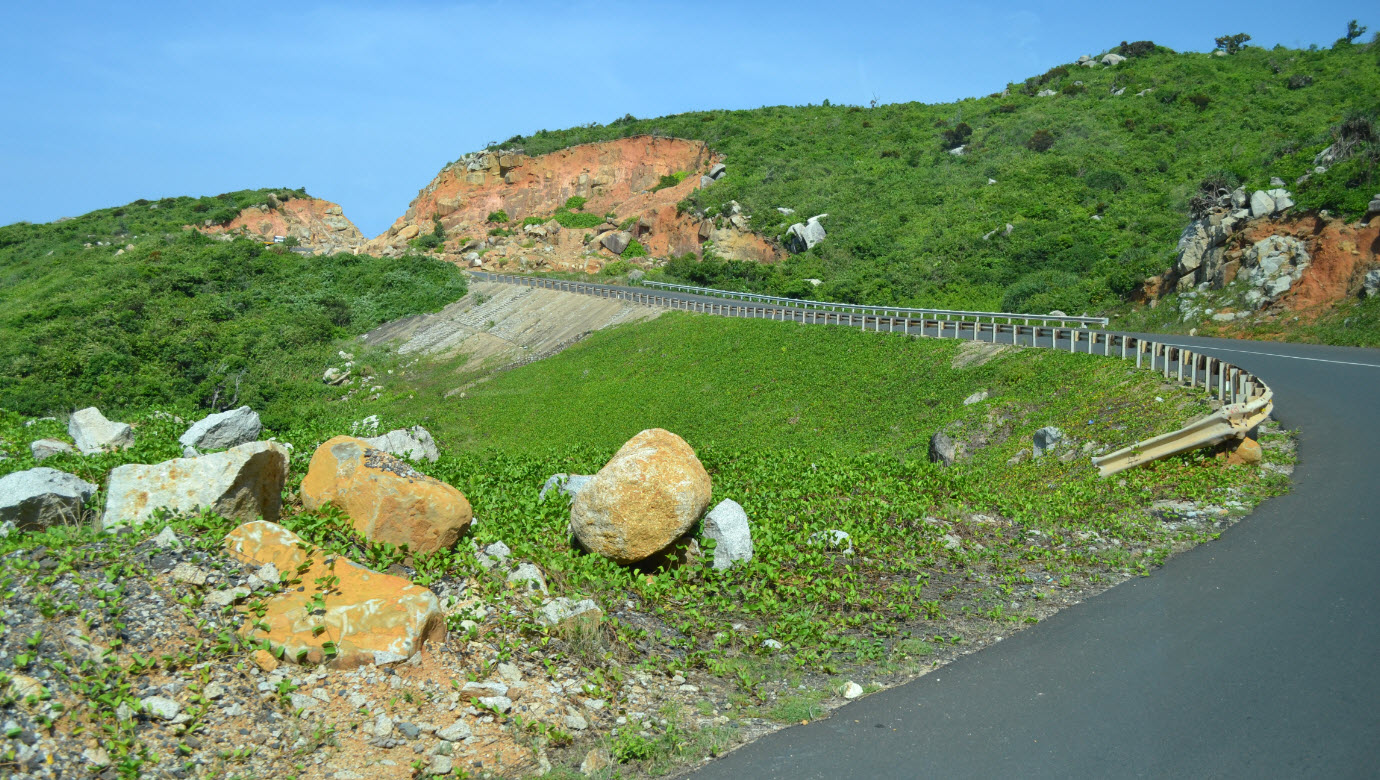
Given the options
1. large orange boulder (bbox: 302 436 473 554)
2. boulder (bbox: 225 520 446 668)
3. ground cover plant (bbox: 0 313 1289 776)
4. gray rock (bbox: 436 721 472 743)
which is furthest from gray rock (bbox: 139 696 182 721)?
large orange boulder (bbox: 302 436 473 554)

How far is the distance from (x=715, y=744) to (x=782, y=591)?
3.48 metres

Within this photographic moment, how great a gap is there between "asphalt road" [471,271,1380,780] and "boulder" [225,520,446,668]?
113 inches

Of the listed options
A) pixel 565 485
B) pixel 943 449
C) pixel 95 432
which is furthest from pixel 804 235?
pixel 565 485

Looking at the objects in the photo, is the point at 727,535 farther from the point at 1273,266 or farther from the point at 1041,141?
the point at 1041,141

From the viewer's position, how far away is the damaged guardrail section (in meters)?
15.0

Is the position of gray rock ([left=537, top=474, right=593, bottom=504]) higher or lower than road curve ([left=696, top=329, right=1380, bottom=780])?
higher

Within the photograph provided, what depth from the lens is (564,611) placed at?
8.87m

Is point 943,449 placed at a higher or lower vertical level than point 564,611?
lower

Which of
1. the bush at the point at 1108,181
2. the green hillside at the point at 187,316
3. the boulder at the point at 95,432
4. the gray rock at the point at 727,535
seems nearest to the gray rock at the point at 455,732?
the gray rock at the point at 727,535

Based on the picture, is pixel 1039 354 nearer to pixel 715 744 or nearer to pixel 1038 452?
pixel 1038 452

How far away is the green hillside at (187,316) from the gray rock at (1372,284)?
36.2 metres

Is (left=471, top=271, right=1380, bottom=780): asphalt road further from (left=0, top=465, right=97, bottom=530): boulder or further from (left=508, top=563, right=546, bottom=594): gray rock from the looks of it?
(left=0, top=465, right=97, bottom=530): boulder

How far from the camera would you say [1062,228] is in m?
50.0

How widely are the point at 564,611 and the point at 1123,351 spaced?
61.7 ft
